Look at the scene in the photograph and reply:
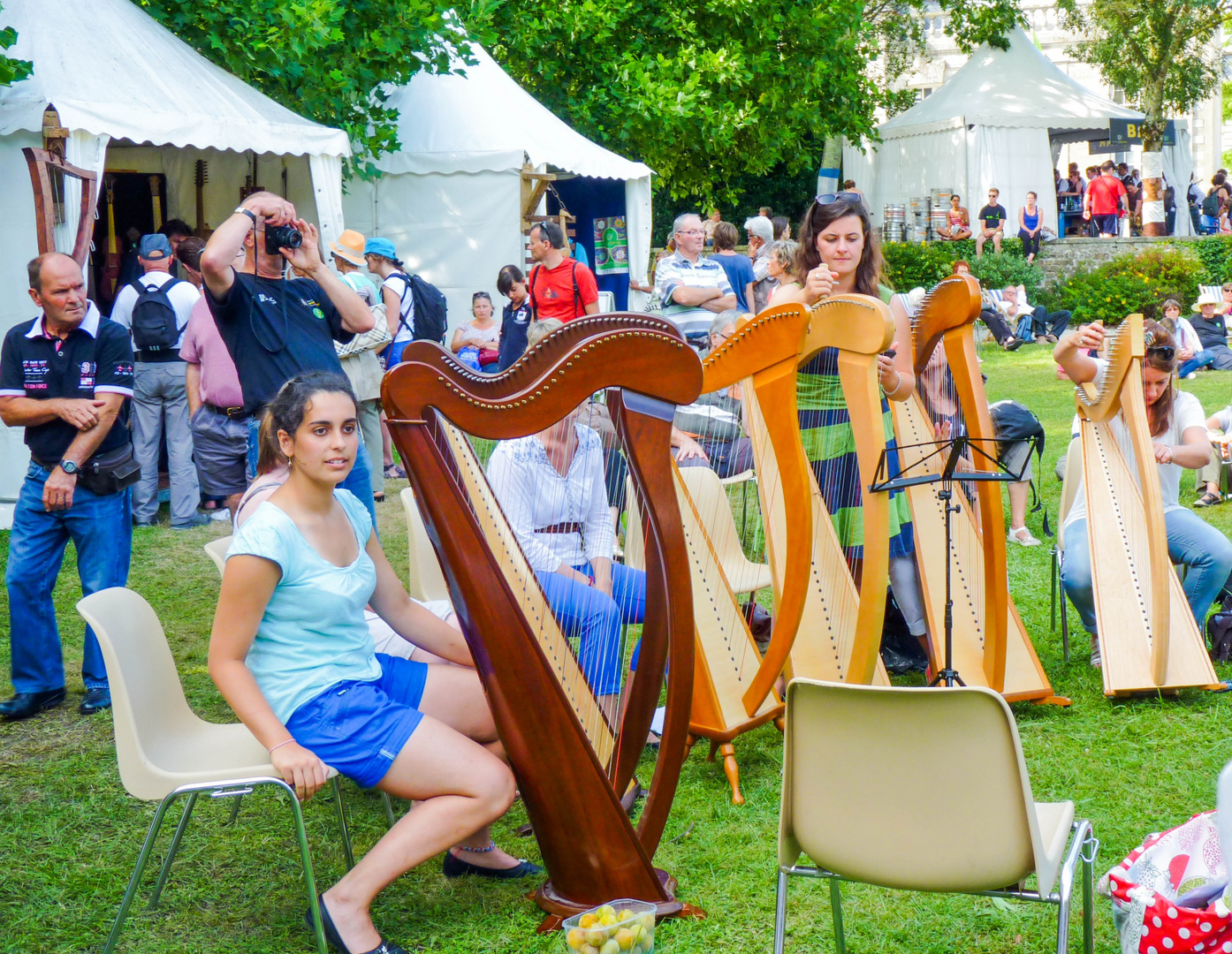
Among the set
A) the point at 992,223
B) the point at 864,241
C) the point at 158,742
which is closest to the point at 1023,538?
the point at 864,241

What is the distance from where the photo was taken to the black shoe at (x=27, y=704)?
14.5 feet

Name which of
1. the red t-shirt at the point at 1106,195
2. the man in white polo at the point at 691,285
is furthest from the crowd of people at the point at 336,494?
the red t-shirt at the point at 1106,195

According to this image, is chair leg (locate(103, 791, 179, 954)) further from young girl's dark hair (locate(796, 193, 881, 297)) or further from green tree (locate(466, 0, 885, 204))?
green tree (locate(466, 0, 885, 204))

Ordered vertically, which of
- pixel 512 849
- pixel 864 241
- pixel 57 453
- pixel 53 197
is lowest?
pixel 512 849

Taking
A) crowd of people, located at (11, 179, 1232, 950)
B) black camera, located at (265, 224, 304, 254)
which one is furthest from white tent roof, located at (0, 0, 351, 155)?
black camera, located at (265, 224, 304, 254)

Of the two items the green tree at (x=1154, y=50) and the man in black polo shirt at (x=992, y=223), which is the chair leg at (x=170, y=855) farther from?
the green tree at (x=1154, y=50)

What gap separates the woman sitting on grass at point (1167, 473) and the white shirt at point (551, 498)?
5.93ft

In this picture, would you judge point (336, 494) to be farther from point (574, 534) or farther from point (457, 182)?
point (457, 182)

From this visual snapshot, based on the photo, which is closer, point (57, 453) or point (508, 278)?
point (57, 453)

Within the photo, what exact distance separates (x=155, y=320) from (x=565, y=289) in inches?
100

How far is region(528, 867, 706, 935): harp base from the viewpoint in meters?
2.89

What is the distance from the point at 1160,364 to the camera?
14.8 ft

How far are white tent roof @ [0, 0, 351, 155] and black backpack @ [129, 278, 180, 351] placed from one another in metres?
0.88

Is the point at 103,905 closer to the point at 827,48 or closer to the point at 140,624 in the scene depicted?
the point at 140,624
